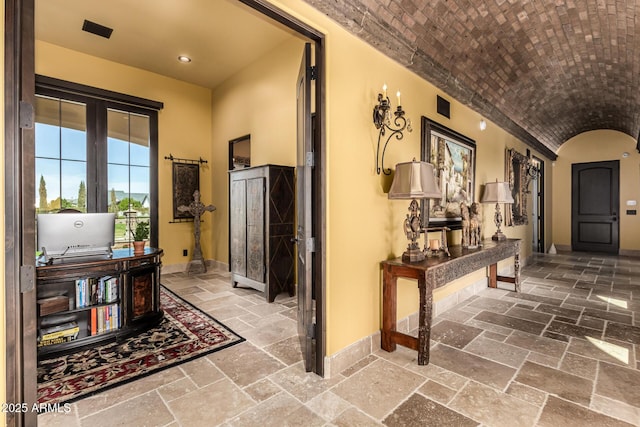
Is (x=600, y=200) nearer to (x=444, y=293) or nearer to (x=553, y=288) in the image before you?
(x=553, y=288)

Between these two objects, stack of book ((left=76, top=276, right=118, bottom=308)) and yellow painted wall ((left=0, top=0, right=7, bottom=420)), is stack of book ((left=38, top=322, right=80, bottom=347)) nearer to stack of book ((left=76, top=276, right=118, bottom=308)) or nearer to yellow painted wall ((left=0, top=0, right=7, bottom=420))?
stack of book ((left=76, top=276, right=118, bottom=308))

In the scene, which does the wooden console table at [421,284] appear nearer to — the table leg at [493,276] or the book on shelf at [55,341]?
the table leg at [493,276]

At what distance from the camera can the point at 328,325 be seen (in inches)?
89.7

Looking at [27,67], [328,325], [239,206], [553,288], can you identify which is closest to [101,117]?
[239,206]

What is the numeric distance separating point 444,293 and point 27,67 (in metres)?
3.99

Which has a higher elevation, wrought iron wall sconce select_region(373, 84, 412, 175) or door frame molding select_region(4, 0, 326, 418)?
wrought iron wall sconce select_region(373, 84, 412, 175)

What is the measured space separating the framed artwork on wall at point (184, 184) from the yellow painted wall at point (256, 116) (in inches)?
14.2

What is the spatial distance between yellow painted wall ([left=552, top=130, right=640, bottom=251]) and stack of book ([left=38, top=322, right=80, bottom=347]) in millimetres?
11268

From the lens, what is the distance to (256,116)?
197 inches

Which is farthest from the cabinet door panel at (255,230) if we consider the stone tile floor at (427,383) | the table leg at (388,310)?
the table leg at (388,310)

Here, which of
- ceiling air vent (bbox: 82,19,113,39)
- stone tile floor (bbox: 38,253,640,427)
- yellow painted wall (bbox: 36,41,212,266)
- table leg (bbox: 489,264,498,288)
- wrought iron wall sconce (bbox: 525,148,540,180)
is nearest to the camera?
stone tile floor (bbox: 38,253,640,427)

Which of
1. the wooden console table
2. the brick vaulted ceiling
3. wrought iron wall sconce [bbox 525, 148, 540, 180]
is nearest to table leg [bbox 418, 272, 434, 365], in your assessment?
the wooden console table

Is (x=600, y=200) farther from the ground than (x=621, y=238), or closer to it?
farther from the ground

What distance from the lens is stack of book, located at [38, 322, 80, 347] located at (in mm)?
2545
